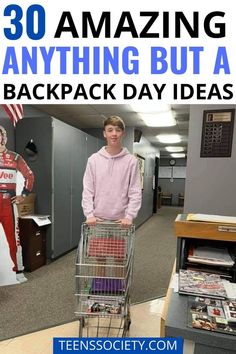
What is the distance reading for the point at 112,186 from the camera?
183cm

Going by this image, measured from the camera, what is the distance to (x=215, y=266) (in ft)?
4.02

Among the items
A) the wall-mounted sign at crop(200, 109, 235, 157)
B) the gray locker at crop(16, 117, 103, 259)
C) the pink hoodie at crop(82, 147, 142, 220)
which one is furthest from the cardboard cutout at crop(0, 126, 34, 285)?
the wall-mounted sign at crop(200, 109, 235, 157)

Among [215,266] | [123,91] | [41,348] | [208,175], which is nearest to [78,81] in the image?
[123,91]

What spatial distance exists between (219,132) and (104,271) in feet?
4.04

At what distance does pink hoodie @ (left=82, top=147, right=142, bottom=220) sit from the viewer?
6.01 feet

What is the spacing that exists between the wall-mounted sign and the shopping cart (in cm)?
80

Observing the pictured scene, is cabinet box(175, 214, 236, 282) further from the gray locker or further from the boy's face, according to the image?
the gray locker

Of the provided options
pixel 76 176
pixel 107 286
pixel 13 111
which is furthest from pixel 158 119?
pixel 107 286

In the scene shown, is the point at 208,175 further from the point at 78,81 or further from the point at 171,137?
the point at 171,137

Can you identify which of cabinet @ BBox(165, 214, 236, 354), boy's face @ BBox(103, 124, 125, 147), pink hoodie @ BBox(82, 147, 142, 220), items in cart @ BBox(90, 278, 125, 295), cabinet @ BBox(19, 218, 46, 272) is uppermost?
boy's face @ BBox(103, 124, 125, 147)

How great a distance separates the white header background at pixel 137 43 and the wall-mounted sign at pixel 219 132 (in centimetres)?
11

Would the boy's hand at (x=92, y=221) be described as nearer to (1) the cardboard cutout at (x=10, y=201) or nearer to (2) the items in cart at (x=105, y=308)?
(2) the items in cart at (x=105, y=308)

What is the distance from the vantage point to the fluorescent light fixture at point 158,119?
4.52m

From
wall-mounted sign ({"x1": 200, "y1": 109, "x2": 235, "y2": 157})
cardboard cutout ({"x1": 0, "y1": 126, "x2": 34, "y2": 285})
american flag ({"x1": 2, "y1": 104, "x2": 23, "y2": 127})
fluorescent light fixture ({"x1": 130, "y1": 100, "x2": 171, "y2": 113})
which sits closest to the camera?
wall-mounted sign ({"x1": 200, "y1": 109, "x2": 235, "y2": 157})
